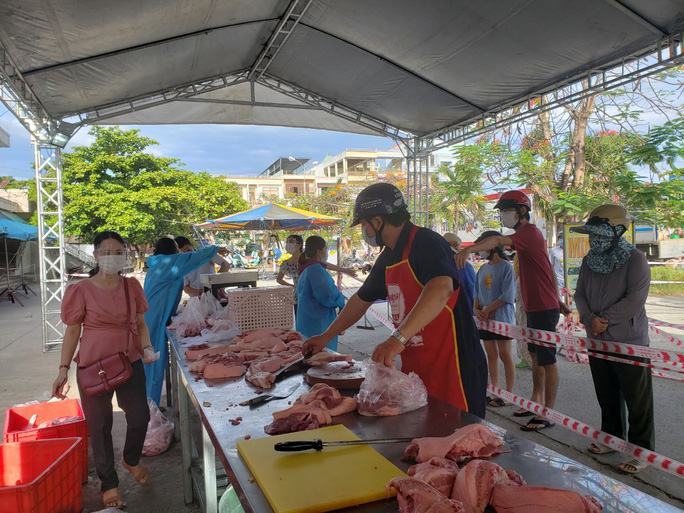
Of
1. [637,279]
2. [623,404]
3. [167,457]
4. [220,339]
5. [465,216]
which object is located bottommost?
[167,457]

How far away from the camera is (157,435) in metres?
4.38

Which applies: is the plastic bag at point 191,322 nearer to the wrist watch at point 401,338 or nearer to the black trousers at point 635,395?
the wrist watch at point 401,338

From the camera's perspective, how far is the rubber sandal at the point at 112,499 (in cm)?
336

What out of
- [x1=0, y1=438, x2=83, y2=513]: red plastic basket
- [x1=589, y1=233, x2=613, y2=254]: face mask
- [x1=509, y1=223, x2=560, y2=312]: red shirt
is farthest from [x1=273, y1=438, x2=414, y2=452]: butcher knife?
[x1=509, y1=223, x2=560, y2=312]: red shirt

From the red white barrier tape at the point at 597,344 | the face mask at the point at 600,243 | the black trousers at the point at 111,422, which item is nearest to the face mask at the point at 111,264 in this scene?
the black trousers at the point at 111,422

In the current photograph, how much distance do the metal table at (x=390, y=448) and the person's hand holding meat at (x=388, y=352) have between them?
0.77 ft

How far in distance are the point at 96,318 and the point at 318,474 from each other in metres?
2.62

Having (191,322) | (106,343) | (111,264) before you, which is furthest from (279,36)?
(106,343)

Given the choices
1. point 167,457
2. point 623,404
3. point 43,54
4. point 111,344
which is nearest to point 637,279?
point 623,404

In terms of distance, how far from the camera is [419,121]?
8.61 meters

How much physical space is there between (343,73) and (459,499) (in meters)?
7.21

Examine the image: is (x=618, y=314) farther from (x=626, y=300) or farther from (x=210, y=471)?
(x=210, y=471)

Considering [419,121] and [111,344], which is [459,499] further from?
[419,121]

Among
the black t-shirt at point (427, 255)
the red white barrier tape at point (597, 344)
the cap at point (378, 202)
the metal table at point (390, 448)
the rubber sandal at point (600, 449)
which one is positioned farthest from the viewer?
the rubber sandal at point (600, 449)
